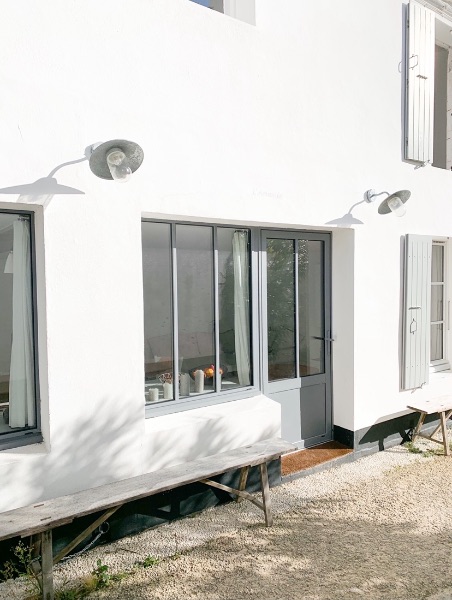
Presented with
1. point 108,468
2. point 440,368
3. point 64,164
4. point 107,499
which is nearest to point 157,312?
point 108,468

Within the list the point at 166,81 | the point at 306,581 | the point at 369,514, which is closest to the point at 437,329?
the point at 369,514

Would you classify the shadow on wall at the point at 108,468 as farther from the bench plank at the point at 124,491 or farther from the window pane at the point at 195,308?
the window pane at the point at 195,308

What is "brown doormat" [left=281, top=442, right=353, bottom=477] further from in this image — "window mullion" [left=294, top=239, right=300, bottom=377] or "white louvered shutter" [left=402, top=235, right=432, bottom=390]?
"white louvered shutter" [left=402, top=235, right=432, bottom=390]

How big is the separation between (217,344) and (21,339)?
1.69m

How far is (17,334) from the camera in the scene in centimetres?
335

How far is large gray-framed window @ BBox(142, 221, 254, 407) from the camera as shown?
4066 mm

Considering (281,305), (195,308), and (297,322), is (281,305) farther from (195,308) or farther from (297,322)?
(195,308)

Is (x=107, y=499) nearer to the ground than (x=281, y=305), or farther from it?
nearer to the ground

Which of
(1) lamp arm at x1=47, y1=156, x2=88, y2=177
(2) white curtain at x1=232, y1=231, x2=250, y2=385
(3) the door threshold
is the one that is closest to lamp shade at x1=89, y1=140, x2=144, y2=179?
(1) lamp arm at x1=47, y1=156, x2=88, y2=177

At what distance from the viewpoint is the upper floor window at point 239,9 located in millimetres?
4332

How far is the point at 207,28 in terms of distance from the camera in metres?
3.96

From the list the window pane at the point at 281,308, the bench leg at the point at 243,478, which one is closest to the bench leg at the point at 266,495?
the bench leg at the point at 243,478

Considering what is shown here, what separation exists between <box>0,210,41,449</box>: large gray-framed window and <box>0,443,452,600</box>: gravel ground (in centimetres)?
99

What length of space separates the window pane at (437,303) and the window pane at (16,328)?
205 inches
